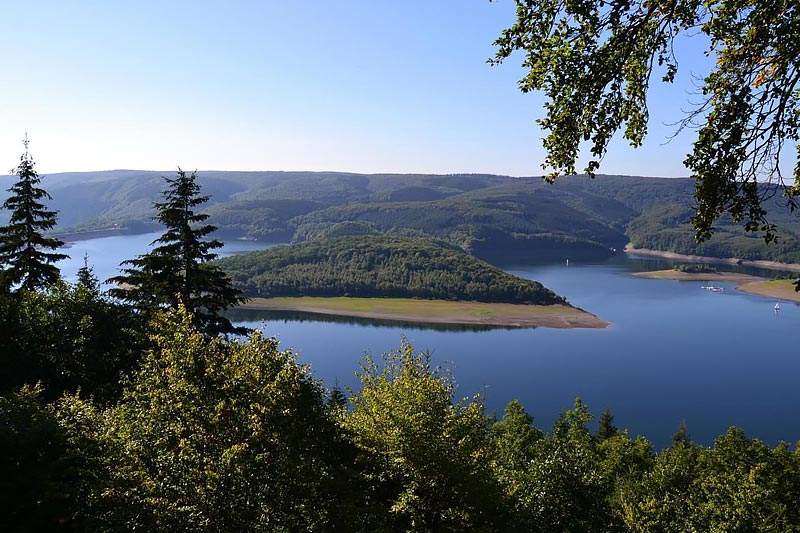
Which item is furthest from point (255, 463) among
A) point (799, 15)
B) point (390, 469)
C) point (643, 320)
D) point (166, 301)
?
point (643, 320)

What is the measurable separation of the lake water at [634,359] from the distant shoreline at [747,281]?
768cm

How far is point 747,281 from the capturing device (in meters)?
172

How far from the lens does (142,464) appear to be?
923 cm

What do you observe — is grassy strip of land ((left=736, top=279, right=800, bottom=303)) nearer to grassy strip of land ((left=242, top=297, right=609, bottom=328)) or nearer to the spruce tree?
grassy strip of land ((left=242, top=297, right=609, bottom=328))

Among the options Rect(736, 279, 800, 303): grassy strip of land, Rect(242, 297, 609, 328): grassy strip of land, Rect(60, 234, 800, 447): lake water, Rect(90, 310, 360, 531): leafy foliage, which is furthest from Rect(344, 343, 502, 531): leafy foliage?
Rect(736, 279, 800, 303): grassy strip of land

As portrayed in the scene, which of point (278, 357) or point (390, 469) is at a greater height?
point (278, 357)

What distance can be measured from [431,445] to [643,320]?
111874 millimetres

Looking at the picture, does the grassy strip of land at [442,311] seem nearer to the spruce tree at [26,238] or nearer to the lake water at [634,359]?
the lake water at [634,359]

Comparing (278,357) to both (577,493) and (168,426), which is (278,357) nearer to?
(168,426)

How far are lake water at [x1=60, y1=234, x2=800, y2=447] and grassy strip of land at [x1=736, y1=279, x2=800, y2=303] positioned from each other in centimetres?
622

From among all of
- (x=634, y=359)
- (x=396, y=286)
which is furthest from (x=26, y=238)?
(x=396, y=286)

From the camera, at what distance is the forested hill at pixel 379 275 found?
141875mm

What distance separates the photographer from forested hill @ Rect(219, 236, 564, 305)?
142m

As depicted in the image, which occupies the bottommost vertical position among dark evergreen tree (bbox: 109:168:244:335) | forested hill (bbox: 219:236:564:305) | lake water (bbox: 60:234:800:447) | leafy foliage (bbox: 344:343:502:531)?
lake water (bbox: 60:234:800:447)
